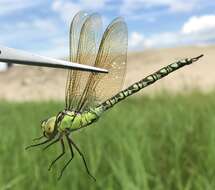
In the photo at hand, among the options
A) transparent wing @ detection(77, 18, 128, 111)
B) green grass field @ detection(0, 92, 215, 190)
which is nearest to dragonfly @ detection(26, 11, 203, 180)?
transparent wing @ detection(77, 18, 128, 111)

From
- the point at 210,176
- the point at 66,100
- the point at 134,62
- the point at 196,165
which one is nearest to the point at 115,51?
the point at 66,100

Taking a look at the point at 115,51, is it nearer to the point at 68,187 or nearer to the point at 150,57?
the point at 68,187

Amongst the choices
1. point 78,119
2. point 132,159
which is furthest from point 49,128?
point 132,159

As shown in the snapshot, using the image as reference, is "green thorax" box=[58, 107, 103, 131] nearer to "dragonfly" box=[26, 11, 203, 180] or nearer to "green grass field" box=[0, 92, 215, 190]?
"dragonfly" box=[26, 11, 203, 180]

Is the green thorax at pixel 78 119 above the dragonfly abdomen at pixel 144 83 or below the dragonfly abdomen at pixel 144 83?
below

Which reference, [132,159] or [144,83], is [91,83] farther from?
[132,159]

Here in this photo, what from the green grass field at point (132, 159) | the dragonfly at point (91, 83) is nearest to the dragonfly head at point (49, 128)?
the dragonfly at point (91, 83)

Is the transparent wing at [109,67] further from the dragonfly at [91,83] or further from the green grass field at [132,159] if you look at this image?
the green grass field at [132,159]
